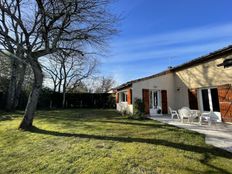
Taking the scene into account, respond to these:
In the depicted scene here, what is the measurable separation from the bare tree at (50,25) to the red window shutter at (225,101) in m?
7.46

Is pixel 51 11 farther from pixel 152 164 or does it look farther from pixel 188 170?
pixel 188 170

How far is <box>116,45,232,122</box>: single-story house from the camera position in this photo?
1025 centimetres

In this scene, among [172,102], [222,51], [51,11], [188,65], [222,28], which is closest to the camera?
[51,11]

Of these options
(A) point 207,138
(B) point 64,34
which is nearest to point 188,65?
(A) point 207,138

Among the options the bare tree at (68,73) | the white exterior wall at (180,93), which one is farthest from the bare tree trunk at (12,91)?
the white exterior wall at (180,93)

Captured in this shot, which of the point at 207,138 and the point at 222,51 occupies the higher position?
the point at 222,51

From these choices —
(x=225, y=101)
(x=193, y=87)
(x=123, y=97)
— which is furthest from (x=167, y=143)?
(x=123, y=97)

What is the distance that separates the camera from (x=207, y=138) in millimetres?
6371

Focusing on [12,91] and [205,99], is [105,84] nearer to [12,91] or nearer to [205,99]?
[12,91]

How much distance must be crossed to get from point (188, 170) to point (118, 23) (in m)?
7.55

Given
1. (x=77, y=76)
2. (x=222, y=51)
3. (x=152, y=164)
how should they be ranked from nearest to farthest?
(x=152, y=164)
(x=222, y=51)
(x=77, y=76)

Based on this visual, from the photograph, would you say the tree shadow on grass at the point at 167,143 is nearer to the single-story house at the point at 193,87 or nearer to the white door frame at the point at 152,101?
the single-story house at the point at 193,87

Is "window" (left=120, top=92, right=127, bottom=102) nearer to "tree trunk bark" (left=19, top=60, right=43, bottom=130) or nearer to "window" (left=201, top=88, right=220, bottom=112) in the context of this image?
"window" (left=201, top=88, right=220, bottom=112)

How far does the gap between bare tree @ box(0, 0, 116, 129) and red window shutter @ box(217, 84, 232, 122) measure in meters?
7.46
